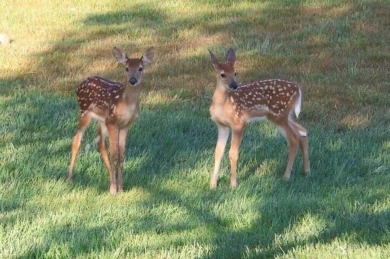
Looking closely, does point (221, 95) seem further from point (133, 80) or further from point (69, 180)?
point (69, 180)

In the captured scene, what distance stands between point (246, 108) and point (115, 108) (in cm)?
125

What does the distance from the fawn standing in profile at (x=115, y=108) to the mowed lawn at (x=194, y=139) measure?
0.80 feet

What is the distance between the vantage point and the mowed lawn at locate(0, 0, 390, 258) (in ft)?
21.5

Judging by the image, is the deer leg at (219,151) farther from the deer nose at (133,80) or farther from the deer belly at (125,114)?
Result: the deer nose at (133,80)

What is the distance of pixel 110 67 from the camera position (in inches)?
586

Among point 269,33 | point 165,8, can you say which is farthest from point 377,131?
point 165,8

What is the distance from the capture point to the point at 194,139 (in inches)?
392

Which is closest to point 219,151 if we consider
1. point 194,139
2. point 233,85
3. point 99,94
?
point 233,85

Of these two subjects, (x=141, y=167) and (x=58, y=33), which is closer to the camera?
(x=141, y=167)

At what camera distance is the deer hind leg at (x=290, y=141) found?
8555 mm

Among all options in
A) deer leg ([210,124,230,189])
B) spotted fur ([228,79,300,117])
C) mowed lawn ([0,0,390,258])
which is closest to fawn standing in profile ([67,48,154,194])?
mowed lawn ([0,0,390,258])

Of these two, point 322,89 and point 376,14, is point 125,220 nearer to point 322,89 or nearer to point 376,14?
point 322,89

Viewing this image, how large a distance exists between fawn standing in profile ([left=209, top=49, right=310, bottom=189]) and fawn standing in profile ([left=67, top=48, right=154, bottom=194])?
2.44ft

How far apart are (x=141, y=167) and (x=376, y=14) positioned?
32.8ft
